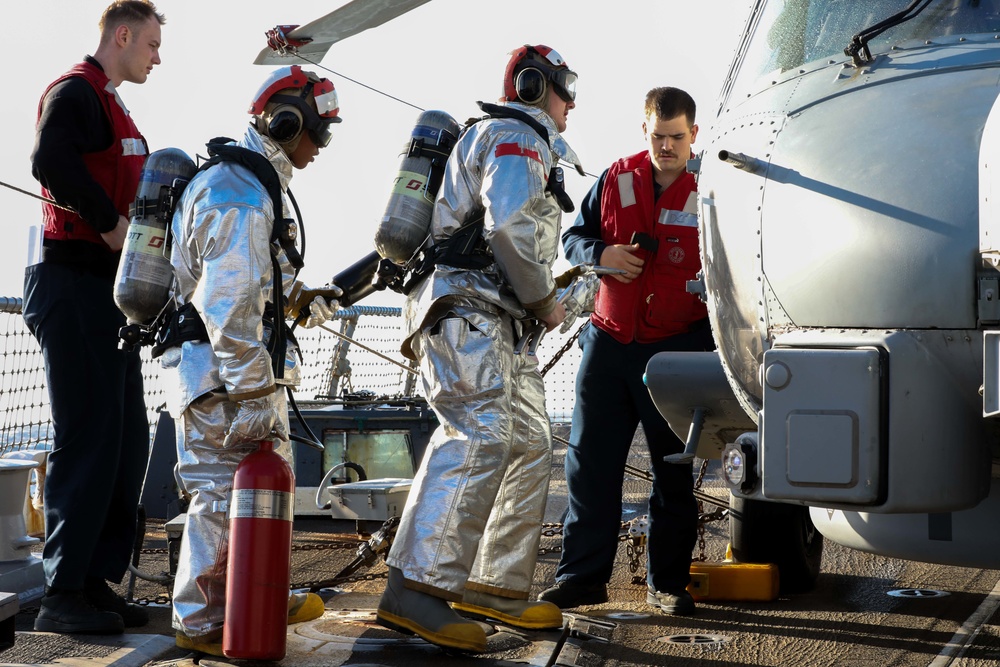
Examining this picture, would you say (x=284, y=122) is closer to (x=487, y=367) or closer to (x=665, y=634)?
(x=487, y=367)

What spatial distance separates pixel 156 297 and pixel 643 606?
2.48 meters

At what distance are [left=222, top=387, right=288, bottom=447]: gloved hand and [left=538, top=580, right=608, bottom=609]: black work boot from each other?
1.67m

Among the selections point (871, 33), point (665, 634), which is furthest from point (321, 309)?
point (871, 33)

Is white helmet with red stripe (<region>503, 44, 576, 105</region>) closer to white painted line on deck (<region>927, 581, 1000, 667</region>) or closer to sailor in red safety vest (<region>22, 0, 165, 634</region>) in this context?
sailor in red safety vest (<region>22, 0, 165, 634</region>)

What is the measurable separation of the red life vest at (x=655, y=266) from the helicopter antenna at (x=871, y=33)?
1.69m

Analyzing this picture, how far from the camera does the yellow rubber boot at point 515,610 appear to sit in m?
4.77

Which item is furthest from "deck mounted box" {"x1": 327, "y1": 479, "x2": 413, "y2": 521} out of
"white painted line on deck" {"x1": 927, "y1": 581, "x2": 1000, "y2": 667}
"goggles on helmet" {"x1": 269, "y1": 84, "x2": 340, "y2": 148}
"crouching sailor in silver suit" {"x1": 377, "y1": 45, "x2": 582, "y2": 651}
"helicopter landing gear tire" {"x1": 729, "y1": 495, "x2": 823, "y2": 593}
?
"white painted line on deck" {"x1": 927, "y1": 581, "x2": 1000, "y2": 667}

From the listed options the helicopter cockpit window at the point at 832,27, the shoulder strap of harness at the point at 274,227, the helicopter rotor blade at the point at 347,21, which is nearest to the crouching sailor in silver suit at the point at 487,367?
the shoulder strap of harness at the point at 274,227

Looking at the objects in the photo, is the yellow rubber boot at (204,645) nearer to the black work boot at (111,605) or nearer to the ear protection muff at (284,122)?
the black work boot at (111,605)

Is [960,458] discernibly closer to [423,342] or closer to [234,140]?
[423,342]

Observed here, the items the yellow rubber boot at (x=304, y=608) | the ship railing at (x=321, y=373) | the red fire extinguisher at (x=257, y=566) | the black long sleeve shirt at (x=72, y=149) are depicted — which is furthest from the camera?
the ship railing at (x=321, y=373)

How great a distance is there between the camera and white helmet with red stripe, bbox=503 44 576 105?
16.1ft

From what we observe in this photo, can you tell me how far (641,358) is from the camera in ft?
17.4

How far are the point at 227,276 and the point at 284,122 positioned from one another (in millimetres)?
731
